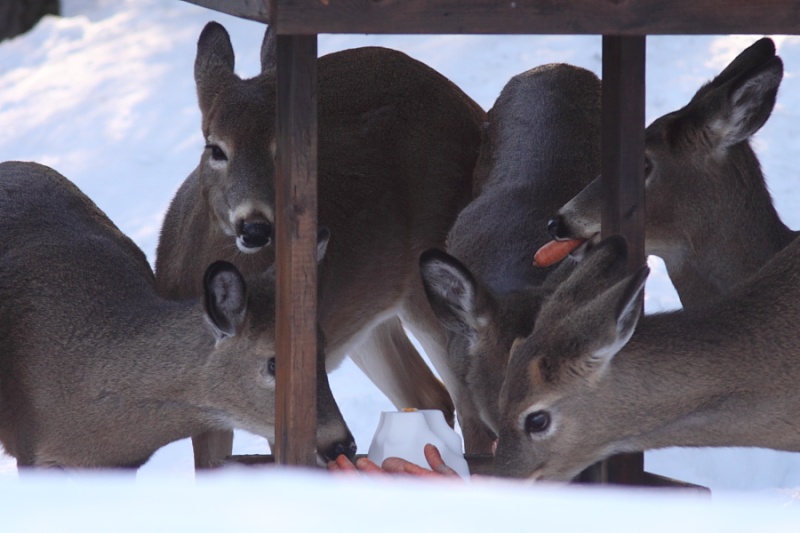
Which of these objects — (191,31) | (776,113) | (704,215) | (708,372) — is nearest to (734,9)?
(708,372)

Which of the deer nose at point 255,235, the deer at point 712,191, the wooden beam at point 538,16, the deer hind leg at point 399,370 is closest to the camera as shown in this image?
the wooden beam at point 538,16

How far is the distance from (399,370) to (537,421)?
11.0ft

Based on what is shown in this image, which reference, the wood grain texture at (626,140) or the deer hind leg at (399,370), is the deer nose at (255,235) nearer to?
the wood grain texture at (626,140)

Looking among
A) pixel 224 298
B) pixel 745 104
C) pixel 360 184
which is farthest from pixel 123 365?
pixel 745 104

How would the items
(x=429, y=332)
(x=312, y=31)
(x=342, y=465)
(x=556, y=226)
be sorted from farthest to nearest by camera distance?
(x=429, y=332)
(x=556, y=226)
(x=342, y=465)
(x=312, y=31)

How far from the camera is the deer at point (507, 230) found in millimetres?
6203

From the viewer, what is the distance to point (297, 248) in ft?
16.8

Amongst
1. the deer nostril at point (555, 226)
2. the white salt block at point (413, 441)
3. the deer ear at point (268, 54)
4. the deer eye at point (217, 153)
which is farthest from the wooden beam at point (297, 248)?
the deer ear at point (268, 54)

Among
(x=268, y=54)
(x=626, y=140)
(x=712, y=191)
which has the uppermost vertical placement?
(x=268, y=54)

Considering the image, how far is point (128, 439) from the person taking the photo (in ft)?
20.0

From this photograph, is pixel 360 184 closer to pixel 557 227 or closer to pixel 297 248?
pixel 557 227

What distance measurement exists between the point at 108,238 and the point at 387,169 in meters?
1.63

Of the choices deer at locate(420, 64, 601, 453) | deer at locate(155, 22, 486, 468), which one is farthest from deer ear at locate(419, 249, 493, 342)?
deer at locate(155, 22, 486, 468)

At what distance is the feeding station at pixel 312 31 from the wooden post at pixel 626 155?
0.75 metres
